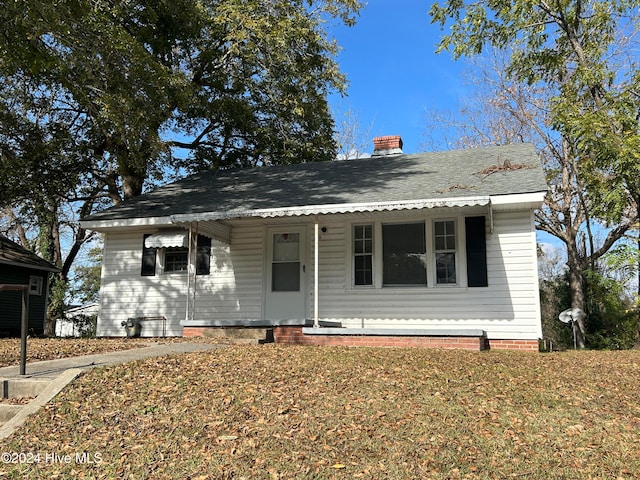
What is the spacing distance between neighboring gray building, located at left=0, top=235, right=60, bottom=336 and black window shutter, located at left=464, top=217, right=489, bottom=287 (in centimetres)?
1449

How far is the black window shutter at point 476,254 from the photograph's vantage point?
9.89 metres

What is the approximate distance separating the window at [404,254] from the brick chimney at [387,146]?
496 centimetres

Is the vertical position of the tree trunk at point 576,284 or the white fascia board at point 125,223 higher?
the white fascia board at point 125,223

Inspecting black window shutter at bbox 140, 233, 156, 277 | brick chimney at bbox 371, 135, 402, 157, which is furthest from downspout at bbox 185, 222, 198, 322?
brick chimney at bbox 371, 135, 402, 157

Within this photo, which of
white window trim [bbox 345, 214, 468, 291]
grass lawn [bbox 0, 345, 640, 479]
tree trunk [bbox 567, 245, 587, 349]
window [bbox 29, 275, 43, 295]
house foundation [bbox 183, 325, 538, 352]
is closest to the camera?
grass lawn [bbox 0, 345, 640, 479]

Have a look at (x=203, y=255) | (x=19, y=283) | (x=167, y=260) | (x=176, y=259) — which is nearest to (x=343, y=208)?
(x=203, y=255)

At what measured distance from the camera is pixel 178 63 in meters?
17.8

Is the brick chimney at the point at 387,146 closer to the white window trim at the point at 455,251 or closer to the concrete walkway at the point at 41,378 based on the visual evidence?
the white window trim at the point at 455,251

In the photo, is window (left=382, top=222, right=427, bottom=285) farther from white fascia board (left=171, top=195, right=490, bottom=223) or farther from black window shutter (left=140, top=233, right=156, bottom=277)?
black window shutter (left=140, top=233, right=156, bottom=277)

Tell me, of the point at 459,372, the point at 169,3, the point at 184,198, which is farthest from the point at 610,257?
the point at 169,3

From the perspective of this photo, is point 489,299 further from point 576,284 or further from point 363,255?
point 576,284

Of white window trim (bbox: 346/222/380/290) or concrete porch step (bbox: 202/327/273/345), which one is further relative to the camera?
white window trim (bbox: 346/222/380/290)

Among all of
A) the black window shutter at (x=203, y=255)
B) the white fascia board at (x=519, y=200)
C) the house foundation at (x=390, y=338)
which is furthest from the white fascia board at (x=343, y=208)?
the house foundation at (x=390, y=338)

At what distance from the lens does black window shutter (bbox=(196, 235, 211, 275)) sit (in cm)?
1205
